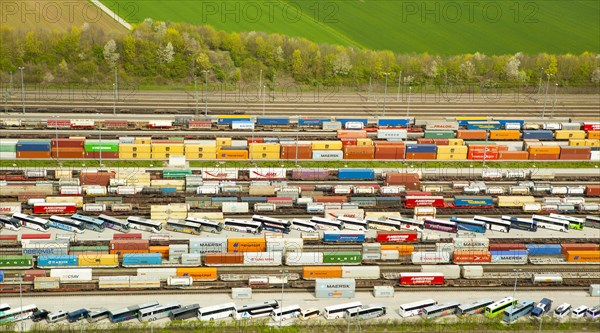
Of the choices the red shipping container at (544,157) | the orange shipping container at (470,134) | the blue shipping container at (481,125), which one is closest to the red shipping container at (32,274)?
the orange shipping container at (470,134)

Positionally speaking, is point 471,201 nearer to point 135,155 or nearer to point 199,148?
point 199,148

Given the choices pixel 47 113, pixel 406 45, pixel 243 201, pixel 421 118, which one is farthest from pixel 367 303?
pixel 406 45

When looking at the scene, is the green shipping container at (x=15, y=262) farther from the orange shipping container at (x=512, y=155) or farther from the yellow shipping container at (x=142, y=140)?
the orange shipping container at (x=512, y=155)

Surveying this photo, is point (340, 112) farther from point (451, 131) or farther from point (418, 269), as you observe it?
point (418, 269)

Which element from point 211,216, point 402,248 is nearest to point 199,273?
point 211,216

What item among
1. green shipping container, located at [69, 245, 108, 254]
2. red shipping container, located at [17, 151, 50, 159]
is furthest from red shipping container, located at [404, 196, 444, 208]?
red shipping container, located at [17, 151, 50, 159]
